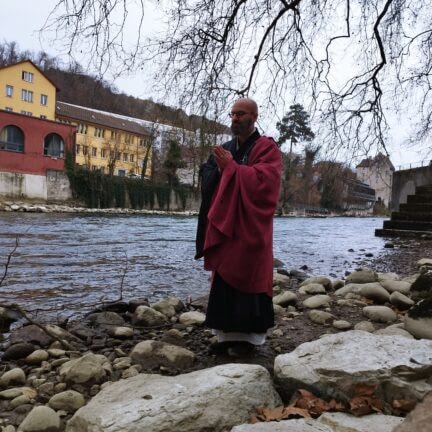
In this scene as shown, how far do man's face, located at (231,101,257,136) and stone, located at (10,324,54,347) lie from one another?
239 centimetres

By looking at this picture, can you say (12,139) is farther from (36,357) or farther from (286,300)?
(36,357)

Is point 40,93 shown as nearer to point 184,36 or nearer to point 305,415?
point 184,36

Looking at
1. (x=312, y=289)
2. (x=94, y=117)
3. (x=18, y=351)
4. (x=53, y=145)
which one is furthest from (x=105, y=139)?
(x=18, y=351)

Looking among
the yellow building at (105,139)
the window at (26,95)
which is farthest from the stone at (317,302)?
the window at (26,95)

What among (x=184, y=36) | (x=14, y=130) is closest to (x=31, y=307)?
(x=184, y=36)

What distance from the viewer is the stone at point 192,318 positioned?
181 inches

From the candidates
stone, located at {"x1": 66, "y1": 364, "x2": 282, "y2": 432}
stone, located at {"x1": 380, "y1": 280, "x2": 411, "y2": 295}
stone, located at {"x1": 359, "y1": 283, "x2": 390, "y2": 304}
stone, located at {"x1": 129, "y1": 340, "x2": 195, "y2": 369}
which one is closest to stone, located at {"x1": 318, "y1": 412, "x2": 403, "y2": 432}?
stone, located at {"x1": 66, "y1": 364, "x2": 282, "y2": 432}

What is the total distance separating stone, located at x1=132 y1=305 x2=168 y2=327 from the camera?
458cm

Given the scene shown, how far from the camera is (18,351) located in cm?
362

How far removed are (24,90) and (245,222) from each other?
53.6 metres

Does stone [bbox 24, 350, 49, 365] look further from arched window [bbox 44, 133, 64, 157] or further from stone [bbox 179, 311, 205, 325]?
arched window [bbox 44, 133, 64, 157]

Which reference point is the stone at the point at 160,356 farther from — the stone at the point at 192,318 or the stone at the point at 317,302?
the stone at the point at 317,302

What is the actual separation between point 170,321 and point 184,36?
3676 mm

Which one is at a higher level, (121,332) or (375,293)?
(375,293)
